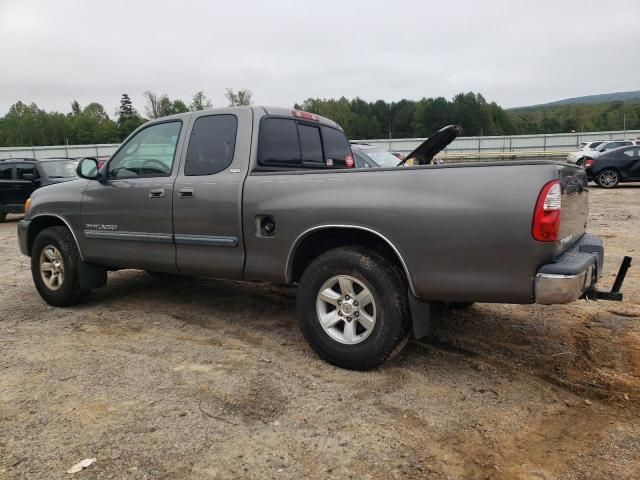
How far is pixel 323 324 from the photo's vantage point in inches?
145

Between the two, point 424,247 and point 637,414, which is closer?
point 637,414

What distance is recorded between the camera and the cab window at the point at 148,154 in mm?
4625

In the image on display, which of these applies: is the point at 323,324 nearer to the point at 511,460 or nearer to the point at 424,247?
the point at 424,247

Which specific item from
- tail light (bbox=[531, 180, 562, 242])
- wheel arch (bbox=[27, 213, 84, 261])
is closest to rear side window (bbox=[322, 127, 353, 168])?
tail light (bbox=[531, 180, 562, 242])

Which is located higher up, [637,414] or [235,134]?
[235,134]

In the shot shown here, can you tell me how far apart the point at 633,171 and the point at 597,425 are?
17.3 m

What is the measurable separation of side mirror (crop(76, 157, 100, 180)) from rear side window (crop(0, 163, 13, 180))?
9669mm

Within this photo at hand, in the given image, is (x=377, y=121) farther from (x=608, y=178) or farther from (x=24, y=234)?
(x=24, y=234)

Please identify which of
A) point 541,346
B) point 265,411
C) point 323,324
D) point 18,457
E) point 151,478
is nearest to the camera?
point 151,478

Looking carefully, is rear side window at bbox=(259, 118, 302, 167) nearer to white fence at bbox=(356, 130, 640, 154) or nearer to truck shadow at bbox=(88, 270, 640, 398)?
truck shadow at bbox=(88, 270, 640, 398)

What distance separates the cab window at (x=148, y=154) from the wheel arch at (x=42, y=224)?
782 mm

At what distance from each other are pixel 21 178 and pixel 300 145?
11202mm

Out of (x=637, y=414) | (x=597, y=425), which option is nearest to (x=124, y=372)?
(x=597, y=425)

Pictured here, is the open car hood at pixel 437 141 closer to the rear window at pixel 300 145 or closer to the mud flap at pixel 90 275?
the rear window at pixel 300 145
